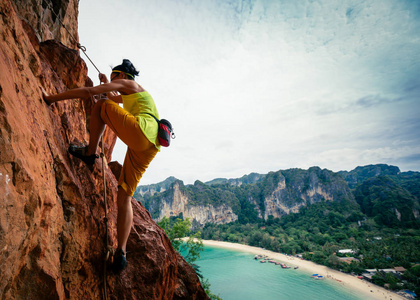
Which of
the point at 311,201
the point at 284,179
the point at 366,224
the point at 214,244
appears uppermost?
the point at 284,179

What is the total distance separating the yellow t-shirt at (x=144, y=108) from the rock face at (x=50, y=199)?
31.1 inches

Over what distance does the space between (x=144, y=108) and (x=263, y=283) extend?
3381 cm

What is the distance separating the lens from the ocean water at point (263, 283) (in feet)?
79.3

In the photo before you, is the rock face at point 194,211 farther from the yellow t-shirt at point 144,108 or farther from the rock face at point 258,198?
the yellow t-shirt at point 144,108

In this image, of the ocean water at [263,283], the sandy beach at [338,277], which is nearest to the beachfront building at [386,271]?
the sandy beach at [338,277]

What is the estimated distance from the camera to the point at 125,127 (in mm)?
1934

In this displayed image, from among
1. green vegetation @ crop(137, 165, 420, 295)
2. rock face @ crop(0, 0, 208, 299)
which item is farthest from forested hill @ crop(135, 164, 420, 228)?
rock face @ crop(0, 0, 208, 299)

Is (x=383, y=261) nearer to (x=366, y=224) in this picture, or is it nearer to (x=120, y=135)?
(x=366, y=224)

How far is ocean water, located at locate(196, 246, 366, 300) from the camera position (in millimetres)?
24172

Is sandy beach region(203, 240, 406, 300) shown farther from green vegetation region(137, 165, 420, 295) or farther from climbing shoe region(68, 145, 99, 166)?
climbing shoe region(68, 145, 99, 166)

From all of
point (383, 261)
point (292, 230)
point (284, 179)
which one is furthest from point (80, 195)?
point (284, 179)

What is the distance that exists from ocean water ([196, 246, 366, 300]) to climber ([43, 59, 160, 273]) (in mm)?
25629

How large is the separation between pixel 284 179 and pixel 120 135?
8654 centimetres

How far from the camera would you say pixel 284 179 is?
266ft
